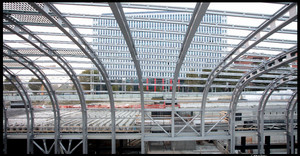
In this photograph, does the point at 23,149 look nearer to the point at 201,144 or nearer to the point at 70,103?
the point at 70,103

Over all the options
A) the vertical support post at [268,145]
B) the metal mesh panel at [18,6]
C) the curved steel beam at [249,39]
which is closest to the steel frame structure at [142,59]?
the curved steel beam at [249,39]

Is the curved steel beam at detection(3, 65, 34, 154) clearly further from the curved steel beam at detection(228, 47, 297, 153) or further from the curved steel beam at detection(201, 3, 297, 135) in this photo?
the curved steel beam at detection(228, 47, 297, 153)

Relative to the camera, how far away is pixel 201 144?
49.7 ft

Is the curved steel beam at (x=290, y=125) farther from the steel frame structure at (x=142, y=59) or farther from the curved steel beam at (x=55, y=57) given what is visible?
the curved steel beam at (x=55, y=57)

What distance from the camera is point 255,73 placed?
33.5 ft

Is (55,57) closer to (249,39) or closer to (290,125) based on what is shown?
(249,39)

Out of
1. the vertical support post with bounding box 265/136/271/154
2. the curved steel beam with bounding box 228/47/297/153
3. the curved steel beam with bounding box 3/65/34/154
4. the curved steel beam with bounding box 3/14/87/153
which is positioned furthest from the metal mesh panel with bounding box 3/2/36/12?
the vertical support post with bounding box 265/136/271/154

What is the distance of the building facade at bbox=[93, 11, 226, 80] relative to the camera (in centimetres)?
715

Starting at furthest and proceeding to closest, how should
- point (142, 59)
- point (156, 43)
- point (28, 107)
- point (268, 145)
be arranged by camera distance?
point (268, 145) < point (28, 107) < point (156, 43) < point (142, 59)

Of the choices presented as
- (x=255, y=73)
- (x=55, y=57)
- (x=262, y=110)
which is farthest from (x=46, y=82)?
(x=262, y=110)

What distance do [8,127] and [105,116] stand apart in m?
8.01

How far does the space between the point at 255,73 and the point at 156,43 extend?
6396 millimetres

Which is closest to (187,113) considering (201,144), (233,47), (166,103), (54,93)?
(166,103)

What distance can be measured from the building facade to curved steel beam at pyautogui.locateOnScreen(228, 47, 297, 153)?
250 centimetres
